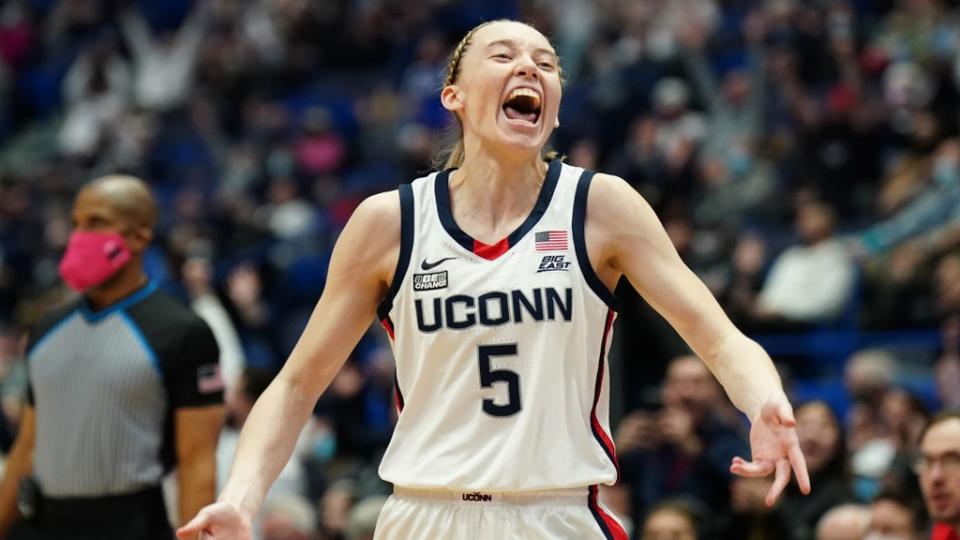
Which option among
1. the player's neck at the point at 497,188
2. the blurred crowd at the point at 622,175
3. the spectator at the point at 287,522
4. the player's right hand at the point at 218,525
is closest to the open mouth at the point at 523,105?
the player's neck at the point at 497,188

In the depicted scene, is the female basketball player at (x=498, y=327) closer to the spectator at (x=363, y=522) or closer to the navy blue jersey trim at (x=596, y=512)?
the navy blue jersey trim at (x=596, y=512)

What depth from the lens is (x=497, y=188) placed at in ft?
14.4

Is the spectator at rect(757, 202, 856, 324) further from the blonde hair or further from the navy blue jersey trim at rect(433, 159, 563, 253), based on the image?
the navy blue jersey trim at rect(433, 159, 563, 253)

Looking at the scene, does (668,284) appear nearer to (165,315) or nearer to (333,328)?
(333,328)

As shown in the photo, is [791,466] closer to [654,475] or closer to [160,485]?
[160,485]

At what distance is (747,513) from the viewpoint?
25.9ft

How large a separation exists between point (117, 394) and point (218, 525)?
2.00 meters

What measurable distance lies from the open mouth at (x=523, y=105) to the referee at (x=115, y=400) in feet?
6.56

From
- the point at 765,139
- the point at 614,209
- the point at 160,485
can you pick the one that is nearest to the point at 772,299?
the point at 765,139

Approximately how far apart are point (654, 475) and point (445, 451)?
188 inches

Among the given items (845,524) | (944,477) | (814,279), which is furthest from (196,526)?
(814,279)

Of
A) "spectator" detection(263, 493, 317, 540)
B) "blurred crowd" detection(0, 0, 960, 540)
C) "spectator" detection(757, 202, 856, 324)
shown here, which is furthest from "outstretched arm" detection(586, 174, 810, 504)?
"spectator" detection(757, 202, 856, 324)

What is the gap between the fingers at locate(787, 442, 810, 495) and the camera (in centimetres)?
366

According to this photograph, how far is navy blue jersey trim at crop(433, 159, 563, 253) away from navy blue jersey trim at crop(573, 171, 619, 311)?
0.09m
